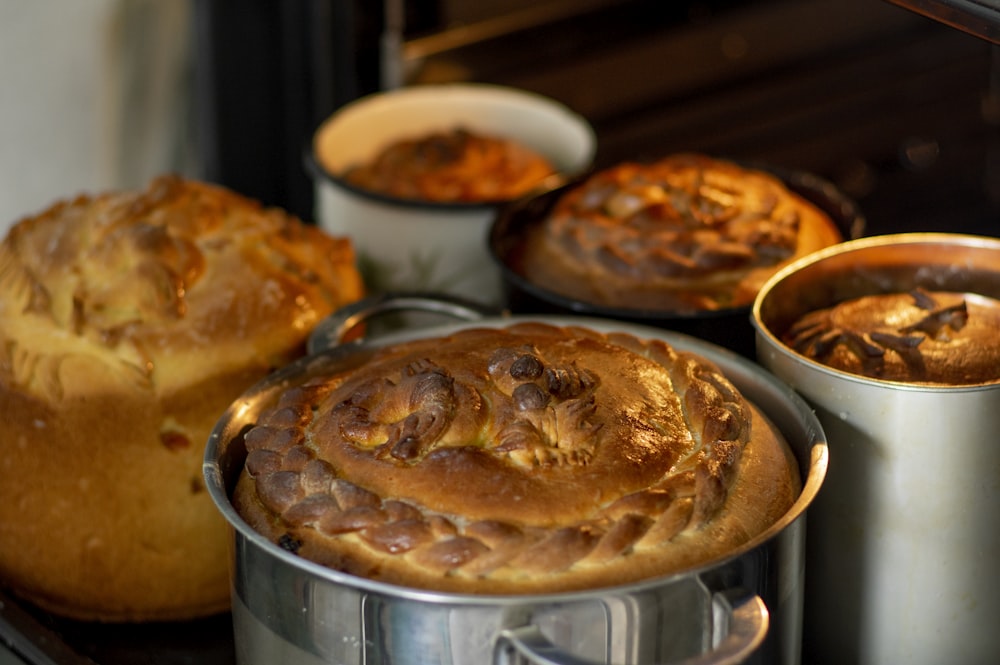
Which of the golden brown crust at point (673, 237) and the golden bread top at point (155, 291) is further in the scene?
the golden brown crust at point (673, 237)

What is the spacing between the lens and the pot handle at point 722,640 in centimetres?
82

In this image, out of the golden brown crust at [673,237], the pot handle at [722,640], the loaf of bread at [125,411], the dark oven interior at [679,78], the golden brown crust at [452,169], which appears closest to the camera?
the pot handle at [722,640]

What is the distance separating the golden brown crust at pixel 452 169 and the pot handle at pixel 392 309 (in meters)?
0.43

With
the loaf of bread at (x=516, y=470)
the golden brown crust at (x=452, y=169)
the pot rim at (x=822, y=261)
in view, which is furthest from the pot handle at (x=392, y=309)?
the golden brown crust at (x=452, y=169)

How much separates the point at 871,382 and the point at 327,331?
0.56 m

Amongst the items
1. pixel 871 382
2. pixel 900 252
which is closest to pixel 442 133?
pixel 900 252

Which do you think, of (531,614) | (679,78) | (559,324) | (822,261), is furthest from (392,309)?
(679,78)

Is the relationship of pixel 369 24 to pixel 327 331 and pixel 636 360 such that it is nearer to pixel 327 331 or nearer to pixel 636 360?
pixel 327 331

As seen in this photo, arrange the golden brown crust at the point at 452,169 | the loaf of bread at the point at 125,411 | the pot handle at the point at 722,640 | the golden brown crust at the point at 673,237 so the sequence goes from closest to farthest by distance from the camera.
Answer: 1. the pot handle at the point at 722,640
2. the loaf of bread at the point at 125,411
3. the golden brown crust at the point at 673,237
4. the golden brown crust at the point at 452,169

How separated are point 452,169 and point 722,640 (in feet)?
3.53

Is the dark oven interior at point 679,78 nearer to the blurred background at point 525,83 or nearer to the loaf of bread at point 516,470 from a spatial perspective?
the blurred background at point 525,83

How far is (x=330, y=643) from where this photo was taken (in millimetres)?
897

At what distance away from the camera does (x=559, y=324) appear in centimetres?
123

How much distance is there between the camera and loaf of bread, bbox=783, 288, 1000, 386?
108 centimetres
